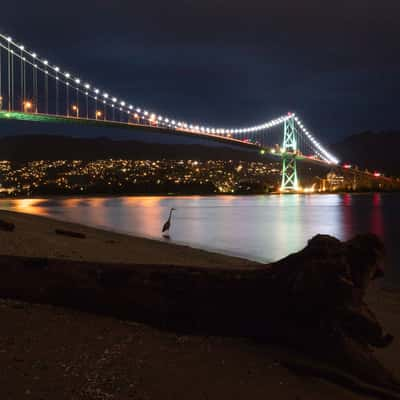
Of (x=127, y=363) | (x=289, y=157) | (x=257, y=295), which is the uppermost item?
(x=289, y=157)

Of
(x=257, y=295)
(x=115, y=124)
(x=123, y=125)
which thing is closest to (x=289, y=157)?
(x=123, y=125)

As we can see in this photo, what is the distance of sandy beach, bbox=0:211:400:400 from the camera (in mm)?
2752

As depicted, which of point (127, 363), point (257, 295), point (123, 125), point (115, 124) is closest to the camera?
point (127, 363)

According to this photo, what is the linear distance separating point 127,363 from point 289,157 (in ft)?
238

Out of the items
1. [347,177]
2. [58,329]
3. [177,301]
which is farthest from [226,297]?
[347,177]

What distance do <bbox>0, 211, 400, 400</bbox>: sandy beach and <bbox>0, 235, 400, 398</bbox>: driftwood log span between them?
0.10m

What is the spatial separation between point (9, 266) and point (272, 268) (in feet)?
6.11

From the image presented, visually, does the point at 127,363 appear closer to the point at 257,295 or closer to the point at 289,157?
the point at 257,295

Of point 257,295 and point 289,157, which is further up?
point 289,157

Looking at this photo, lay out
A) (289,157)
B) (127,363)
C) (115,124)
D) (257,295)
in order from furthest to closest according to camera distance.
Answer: (289,157) → (115,124) → (257,295) → (127,363)

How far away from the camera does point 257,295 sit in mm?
3389

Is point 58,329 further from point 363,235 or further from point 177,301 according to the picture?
point 363,235

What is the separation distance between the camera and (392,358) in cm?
408

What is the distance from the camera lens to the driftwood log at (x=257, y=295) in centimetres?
311
